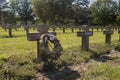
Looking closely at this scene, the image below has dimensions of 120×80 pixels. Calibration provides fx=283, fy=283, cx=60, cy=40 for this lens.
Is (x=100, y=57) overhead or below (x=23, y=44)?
overhead

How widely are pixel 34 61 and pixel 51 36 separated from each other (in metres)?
1.01

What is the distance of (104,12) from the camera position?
247ft

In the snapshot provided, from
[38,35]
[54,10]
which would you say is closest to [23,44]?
[38,35]

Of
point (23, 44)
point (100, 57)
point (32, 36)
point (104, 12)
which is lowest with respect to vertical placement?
point (23, 44)

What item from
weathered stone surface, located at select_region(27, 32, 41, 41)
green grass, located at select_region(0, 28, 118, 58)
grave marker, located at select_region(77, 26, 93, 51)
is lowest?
green grass, located at select_region(0, 28, 118, 58)

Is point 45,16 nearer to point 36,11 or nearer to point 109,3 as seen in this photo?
point 36,11

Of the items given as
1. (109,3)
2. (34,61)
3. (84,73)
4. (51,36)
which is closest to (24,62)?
(34,61)

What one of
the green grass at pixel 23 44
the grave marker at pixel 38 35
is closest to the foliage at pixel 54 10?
the green grass at pixel 23 44

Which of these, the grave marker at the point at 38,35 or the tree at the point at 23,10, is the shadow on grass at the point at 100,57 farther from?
the tree at the point at 23,10

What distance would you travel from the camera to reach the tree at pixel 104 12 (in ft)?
236

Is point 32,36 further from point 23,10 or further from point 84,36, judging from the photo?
point 23,10

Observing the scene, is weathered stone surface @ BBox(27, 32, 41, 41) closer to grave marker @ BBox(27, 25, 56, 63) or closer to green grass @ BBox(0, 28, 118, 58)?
grave marker @ BBox(27, 25, 56, 63)

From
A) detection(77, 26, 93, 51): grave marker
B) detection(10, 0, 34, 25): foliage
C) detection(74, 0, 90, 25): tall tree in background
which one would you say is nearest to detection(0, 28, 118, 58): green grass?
detection(77, 26, 93, 51): grave marker

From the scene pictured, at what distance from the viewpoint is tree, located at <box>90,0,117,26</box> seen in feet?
236
